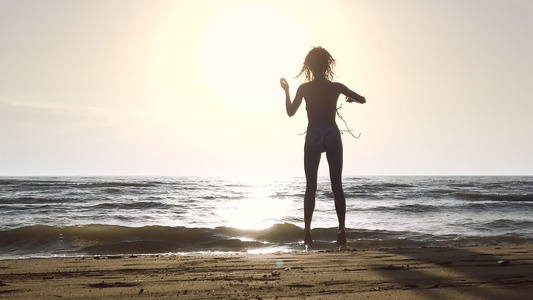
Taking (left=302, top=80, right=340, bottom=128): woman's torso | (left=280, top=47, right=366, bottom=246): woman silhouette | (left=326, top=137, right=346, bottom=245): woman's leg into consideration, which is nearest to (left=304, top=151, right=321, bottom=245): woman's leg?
(left=280, top=47, right=366, bottom=246): woman silhouette

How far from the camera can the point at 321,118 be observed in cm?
609

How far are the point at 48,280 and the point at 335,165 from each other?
132 inches

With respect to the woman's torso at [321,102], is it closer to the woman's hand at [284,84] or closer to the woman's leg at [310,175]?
the woman's hand at [284,84]

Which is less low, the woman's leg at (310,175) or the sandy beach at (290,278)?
the woman's leg at (310,175)

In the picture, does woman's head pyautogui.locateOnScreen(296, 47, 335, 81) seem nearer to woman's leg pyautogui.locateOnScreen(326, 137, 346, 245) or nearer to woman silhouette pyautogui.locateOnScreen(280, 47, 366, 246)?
woman silhouette pyautogui.locateOnScreen(280, 47, 366, 246)

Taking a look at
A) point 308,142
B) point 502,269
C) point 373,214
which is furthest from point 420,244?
point 373,214

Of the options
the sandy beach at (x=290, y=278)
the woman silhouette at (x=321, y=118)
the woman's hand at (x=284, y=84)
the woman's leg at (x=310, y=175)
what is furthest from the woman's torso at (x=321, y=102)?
the sandy beach at (x=290, y=278)

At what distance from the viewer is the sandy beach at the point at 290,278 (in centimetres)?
307

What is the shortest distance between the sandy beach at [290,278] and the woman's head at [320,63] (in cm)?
228

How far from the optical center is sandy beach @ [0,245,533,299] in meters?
3.07

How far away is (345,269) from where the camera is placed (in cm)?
415

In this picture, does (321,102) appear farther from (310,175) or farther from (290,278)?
(290,278)

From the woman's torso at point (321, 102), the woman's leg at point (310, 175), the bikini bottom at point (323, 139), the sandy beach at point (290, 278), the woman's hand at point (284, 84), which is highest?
the woman's hand at point (284, 84)

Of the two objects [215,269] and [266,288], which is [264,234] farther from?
[266,288]
